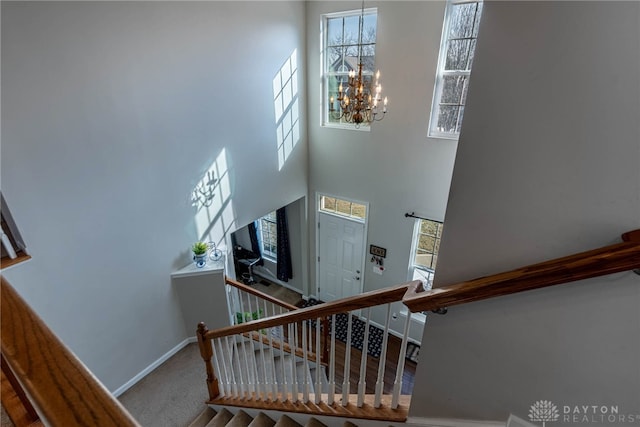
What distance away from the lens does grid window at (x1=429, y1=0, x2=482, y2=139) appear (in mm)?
3469

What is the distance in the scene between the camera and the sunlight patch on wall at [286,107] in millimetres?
4242

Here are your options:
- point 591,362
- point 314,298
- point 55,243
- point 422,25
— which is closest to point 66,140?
point 55,243

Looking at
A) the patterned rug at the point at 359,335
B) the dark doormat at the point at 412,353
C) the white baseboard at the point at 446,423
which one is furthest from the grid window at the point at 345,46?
the white baseboard at the point at 446,423

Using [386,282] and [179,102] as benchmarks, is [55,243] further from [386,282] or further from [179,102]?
[386,282]

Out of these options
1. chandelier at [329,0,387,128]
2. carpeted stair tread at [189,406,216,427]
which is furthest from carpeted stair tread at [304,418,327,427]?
chandelier at [329,0,387,128]

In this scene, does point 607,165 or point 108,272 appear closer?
point 607,165

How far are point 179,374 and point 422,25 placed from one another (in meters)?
4.73

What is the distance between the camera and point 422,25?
3.63 m

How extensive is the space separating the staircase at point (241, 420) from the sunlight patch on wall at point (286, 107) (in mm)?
3110

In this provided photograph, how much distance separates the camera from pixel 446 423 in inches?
46.9

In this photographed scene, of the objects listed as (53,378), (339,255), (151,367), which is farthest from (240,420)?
(339,255)

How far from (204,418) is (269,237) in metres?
4.23

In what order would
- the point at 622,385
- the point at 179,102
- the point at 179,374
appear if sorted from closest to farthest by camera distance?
the point at 622,385, the point at 179,102, the point at 179,374

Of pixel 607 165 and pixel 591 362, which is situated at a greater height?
pixel 607 165
